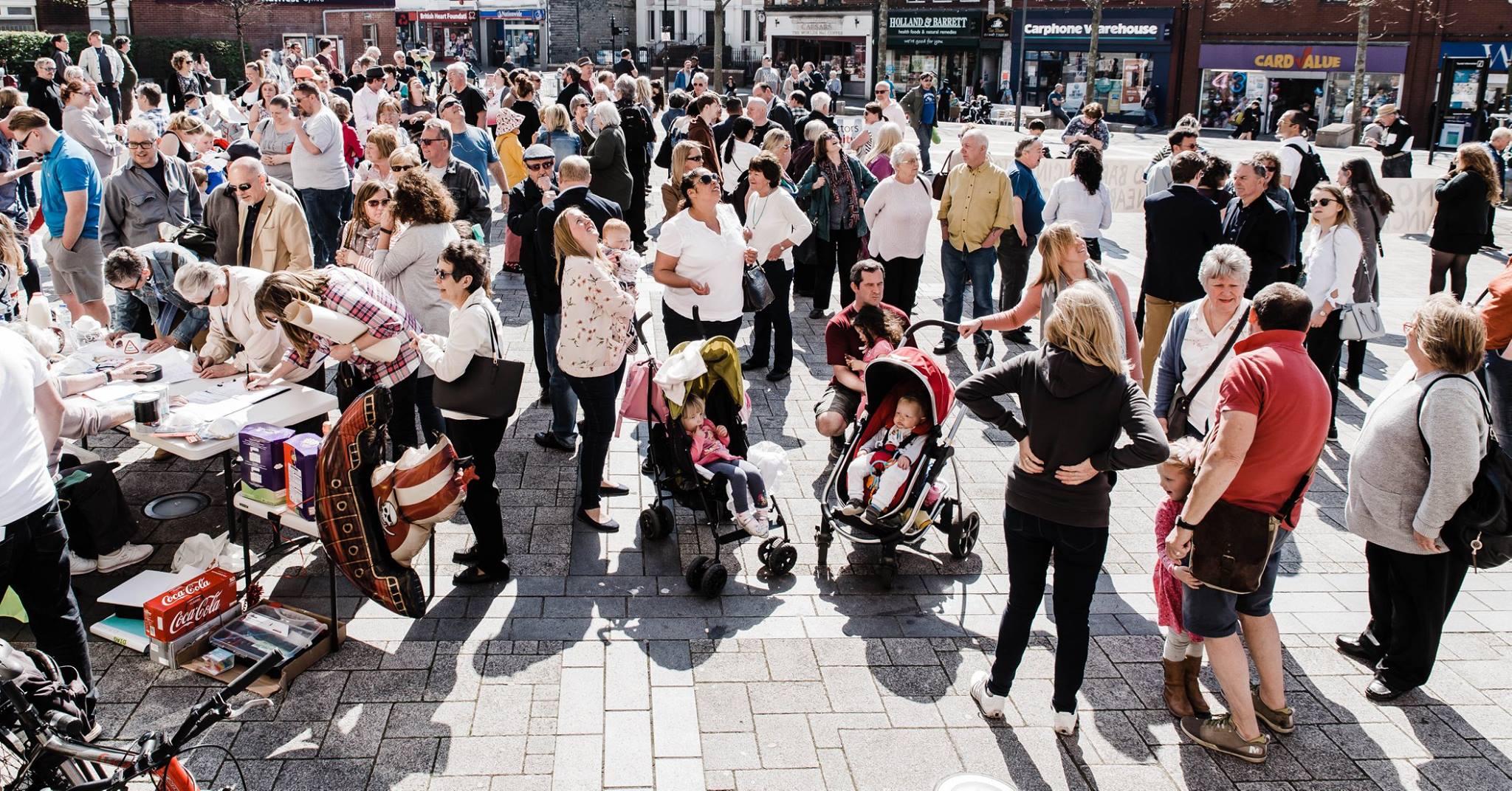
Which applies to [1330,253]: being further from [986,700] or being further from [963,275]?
[986,700]

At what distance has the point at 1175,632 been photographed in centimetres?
437

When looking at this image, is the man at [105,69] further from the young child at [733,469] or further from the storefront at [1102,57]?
the storefront at [1102,57]

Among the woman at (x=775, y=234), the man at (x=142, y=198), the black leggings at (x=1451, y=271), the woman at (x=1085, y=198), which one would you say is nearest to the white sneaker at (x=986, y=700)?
the woman at (x=775, y=234)

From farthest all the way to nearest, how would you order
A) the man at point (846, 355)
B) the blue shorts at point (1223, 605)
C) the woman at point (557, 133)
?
the woman at point (557, 133) → the man at point (846, 355) → the blue shorts at point (1223, 605)

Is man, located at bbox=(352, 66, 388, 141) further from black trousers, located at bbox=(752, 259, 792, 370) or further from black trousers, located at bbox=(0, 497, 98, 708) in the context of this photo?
Answer: black trousers, located at bbox=(0, 497, 98, 708)

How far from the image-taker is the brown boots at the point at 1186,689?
4.39 m

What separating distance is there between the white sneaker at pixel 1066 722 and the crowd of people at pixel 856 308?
0.02 m

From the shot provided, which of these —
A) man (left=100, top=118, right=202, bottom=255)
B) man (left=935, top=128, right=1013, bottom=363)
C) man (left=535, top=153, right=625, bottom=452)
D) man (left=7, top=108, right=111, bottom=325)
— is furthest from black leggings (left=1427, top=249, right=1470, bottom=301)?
man (left=7, top=108, right=111, bottom=325)

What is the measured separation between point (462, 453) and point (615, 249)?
216 cm

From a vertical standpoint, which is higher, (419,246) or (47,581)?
(419,246)

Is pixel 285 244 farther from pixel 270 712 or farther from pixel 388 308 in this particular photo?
pixel 270 712

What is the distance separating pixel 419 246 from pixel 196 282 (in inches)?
47.0

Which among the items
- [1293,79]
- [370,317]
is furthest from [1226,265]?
[1293,79]

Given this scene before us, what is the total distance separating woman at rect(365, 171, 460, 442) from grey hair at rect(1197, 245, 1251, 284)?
3984mm
